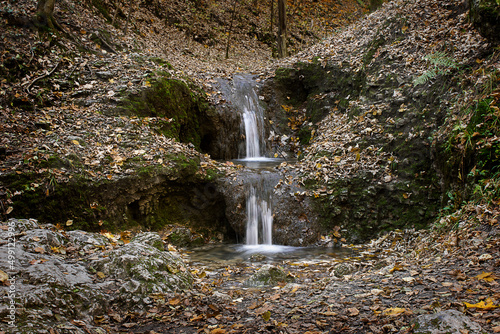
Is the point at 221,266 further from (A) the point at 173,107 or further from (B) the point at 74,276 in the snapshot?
(A) the point at 173,107

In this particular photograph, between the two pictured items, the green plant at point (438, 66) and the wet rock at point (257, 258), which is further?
the green plant at point (438, 66)

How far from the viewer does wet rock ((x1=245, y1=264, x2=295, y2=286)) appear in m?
4.50

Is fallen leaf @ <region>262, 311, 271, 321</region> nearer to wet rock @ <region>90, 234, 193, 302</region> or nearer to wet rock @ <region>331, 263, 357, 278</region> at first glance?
wet rock @ <region>90, 234, 193, 302</region>

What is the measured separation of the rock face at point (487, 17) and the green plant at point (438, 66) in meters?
0.71

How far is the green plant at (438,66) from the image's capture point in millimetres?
6488

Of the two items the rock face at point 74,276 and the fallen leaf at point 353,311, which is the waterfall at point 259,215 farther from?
the fallen leaf at point 353,311

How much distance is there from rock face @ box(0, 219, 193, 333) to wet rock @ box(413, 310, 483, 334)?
2591 millimetres

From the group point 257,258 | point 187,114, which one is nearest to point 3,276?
point 257,258

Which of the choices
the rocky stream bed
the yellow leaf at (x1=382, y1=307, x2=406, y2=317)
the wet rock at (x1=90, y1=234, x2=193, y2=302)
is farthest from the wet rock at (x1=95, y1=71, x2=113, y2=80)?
the yellow leaf at (x1=382, y1=307, x2=406, y2=317)

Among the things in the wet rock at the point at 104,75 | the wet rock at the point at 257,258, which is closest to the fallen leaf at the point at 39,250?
the wet rock at the point at 257,258

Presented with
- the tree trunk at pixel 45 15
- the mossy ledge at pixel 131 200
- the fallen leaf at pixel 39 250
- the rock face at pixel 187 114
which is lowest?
the fallen leaf at pixel 39 250

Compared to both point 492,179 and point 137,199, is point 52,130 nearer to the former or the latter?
point 137,199

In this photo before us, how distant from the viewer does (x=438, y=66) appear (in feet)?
23.0

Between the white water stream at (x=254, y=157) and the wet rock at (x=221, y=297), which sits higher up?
the white water stream at (x=254, y=157)
